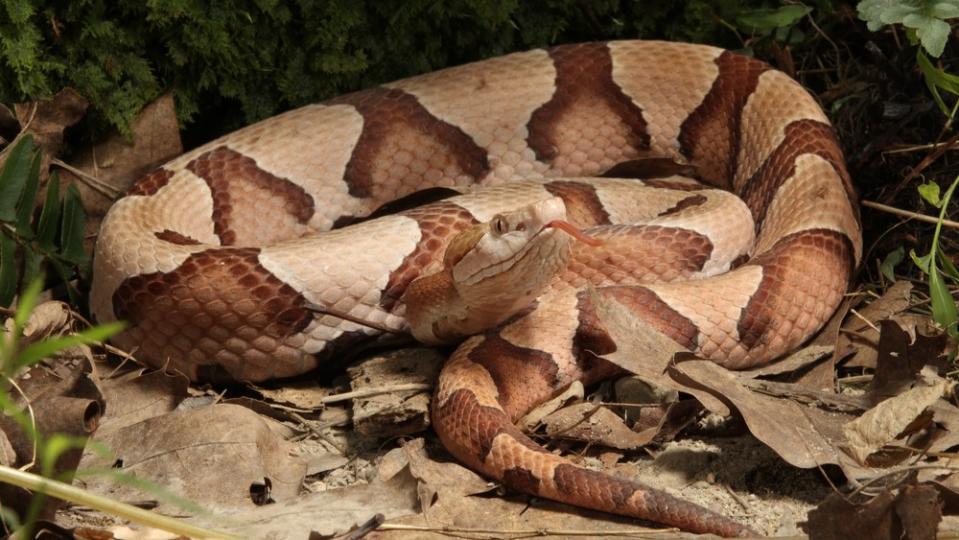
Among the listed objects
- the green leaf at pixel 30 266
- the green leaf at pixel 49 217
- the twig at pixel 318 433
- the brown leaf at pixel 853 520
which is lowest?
the twig at pixel 318 433

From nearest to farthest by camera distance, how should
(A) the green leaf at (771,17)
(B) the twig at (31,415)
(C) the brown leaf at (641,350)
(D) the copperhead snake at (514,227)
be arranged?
(B) the twig at (31,415) → (C) the brown leaf at (641,350) → (D) the copperhead snake at (514,227) → (A) the green leaf at (771,17)

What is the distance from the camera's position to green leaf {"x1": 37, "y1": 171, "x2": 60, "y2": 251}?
379 centimetres

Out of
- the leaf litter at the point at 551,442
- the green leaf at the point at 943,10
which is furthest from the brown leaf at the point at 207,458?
the green leaf at the point at 943,10

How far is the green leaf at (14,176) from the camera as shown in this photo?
3.58m

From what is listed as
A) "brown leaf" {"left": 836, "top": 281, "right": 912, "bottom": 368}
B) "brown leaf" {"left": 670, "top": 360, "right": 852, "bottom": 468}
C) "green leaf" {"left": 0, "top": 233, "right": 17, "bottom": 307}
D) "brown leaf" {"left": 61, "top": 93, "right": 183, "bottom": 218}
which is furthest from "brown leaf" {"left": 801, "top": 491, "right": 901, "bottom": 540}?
"brown leaf" {"left": 61, "top": 93, "right": 183, "bottom": 218}

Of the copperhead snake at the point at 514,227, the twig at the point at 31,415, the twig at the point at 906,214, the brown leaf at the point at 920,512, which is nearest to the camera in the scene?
the brown leaf at the point at 920,512

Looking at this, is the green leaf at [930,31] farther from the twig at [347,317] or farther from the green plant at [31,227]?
the green plant at [31,227]

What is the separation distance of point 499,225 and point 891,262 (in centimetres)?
166

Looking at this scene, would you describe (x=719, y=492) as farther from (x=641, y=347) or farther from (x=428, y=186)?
(x=428, y=186)

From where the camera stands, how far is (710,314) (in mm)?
3469

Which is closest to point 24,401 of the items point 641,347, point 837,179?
point 641,347

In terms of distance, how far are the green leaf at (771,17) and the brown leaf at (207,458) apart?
2.63 meters

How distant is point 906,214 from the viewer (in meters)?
3.85

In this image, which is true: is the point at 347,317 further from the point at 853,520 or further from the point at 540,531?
the point at 853,520
